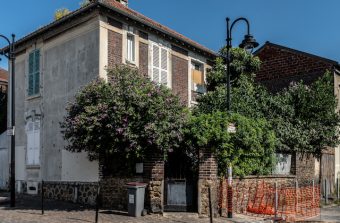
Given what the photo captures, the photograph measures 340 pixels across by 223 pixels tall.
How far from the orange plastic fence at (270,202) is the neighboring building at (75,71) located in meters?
1.91

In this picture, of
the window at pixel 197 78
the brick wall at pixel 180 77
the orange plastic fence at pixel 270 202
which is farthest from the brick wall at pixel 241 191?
the window at pixel 197 78

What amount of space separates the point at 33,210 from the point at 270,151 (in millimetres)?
8353

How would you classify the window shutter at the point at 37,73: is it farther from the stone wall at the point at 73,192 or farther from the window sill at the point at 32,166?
the stone wall at the point at 73,192

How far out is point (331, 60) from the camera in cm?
2381

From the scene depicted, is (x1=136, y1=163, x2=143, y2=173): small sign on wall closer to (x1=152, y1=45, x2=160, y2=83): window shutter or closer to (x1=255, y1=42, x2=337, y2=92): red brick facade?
(x1=152, y1=45, x2=160, y2=83): window shutter

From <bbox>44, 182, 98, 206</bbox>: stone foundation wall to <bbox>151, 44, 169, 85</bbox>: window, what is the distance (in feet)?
17.5

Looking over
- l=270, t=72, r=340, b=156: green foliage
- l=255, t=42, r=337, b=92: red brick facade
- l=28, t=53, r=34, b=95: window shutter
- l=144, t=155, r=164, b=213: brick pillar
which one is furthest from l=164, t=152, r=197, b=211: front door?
l=255, t=42, r=337, b=92: red brick facade

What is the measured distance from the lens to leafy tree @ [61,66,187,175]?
13.8 meters

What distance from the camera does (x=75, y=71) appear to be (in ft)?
58.4

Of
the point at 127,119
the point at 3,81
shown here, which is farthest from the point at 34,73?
the point at 3,81

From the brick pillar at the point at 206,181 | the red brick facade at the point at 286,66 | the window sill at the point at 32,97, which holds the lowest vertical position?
the brick pillar at the point at 206,181

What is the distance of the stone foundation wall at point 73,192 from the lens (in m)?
16.3

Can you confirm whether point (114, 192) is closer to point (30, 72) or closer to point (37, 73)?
point (37, 73)

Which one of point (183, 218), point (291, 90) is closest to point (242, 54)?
point (291, 90)
